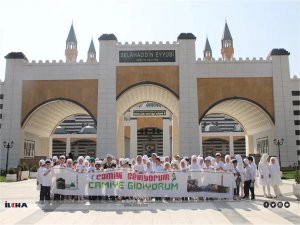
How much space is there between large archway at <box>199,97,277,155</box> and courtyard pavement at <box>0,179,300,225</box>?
17.8 metres

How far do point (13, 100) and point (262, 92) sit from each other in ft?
74.3

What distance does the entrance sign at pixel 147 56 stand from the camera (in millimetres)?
29906

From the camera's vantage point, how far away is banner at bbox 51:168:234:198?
12914 millimetres

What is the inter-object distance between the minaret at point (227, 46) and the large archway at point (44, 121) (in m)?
25.6

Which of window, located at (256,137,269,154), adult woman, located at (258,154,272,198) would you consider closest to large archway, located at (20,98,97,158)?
window, located at (256,137,269,154)

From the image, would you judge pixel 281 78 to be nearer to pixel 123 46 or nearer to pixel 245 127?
pixel 245 127

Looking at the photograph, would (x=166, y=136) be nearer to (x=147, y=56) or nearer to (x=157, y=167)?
(x=147, y=56)

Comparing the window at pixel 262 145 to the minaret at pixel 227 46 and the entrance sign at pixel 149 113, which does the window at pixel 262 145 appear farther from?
the minaret at pixel 227 46

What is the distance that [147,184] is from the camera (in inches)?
510

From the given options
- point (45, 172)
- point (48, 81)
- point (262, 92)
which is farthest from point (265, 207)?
point (48, 81)

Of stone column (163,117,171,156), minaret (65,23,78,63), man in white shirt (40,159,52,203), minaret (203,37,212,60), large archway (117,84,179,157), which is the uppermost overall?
minaret (203,37,212,60)

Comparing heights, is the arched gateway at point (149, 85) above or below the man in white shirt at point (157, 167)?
above

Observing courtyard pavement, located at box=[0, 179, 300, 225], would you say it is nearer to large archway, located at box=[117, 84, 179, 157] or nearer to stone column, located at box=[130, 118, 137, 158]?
large archway, located at box=[117, 84, 179, 157]

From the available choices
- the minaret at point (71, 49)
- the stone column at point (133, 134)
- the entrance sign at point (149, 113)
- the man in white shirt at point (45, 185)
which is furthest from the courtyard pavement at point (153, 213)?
the minaret at point (71, 49)
